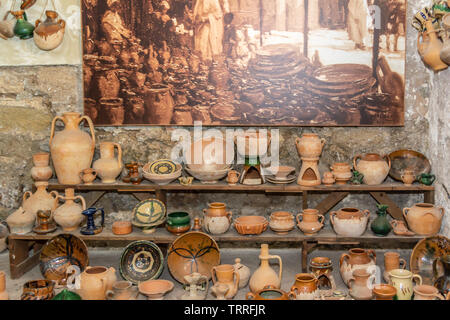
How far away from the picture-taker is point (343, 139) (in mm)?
4418

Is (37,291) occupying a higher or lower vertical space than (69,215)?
lower

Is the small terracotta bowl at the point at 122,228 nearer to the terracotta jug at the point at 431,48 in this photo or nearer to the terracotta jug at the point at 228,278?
the terracotta jug at the point at 228,278

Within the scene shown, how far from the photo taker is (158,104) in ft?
14.4

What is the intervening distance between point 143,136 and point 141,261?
1.21 meters

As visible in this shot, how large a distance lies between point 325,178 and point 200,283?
1.42 metres

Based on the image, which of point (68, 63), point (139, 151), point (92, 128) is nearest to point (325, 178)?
point (139, 151)

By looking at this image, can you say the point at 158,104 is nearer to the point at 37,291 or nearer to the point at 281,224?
the point at 281,224

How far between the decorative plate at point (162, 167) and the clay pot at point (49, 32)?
146 centimetres

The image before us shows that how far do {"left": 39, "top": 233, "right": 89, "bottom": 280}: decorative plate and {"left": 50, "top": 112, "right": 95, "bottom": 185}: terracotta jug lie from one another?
533mm

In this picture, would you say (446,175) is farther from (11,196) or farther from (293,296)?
(11,196)

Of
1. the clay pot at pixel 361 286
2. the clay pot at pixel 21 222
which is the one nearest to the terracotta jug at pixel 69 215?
the clay pot at pixel 21 222

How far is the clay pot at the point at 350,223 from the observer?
387 centimetres

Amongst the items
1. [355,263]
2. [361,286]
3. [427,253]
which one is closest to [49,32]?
[355,263]
